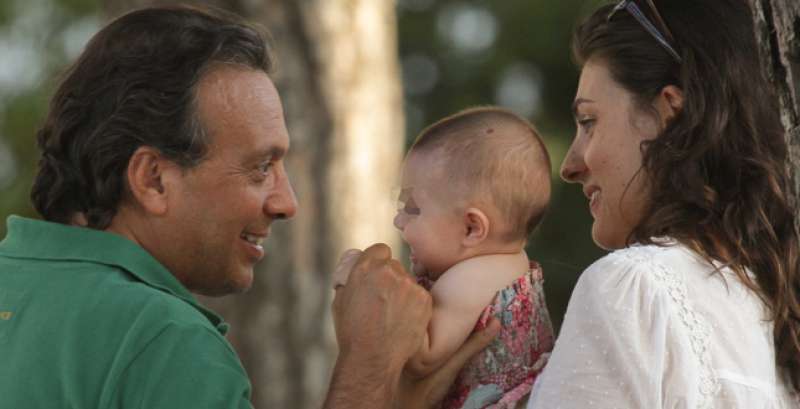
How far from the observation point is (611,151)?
327 cm

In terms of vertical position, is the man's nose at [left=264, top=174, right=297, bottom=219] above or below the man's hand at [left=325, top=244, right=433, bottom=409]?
above

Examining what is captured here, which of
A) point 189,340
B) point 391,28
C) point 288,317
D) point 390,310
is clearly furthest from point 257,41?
point 391,28

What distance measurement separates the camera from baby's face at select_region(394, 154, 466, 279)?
11.4 feet

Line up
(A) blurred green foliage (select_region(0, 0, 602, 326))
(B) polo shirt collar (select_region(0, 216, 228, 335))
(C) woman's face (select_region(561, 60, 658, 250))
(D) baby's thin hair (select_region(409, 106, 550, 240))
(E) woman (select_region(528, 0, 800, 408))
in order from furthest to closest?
(A) blurred green foliage (select_region(0, 0, 602, 326)), (D) baby's thin hair (select_region(409, 106, 550, 240)), (C) woman's face (select_region(561, 60, 658, 250)), (B) polo shirt collar (select_region(0, 216, 228, 335)), (E) woman (select_region(528, 0, 800, 408))

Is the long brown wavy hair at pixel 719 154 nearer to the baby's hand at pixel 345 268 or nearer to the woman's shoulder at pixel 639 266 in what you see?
the woman's shoulder at pixel 639 266

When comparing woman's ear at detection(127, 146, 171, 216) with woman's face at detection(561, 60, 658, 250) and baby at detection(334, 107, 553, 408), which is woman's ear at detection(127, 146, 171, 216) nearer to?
baby at detection(334, 107, 553, 408)

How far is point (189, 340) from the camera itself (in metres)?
2.90

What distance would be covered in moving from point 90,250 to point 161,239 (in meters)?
0.24

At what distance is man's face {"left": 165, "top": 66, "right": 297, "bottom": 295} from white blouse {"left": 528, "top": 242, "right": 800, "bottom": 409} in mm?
881

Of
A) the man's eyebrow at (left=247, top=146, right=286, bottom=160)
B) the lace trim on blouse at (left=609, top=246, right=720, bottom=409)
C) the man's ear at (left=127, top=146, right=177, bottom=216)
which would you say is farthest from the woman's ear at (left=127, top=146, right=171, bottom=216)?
the lace trim on blouse at (left=609, top=246, right=720, bottom=409)

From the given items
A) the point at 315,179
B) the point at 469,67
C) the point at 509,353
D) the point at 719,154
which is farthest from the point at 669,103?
the point at 469,67

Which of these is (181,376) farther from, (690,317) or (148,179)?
(690,317)

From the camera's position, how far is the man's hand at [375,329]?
3.38 m

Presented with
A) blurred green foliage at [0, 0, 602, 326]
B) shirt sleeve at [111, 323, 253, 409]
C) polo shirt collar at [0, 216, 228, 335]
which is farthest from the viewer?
blurred green foliage at [0, 0, 602, 326]
